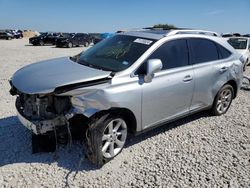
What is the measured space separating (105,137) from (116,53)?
143 cm

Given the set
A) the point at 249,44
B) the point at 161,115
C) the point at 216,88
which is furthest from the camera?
the point at 249,44

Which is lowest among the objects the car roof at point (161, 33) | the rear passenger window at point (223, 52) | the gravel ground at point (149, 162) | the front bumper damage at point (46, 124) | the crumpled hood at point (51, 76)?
the gravel ground at point (149, 162)

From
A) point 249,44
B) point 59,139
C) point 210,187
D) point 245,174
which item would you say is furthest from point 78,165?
point 249,44

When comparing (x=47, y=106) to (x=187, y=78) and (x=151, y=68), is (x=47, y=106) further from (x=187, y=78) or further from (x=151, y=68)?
(x=187, y=78)

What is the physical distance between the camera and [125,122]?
387 cm

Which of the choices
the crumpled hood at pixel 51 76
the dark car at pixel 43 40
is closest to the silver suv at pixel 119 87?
the crumpled hood at pixel 51 76

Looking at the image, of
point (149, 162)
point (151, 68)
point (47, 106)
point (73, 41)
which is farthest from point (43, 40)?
point (149, 162)

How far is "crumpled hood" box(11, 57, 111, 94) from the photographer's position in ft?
11.1

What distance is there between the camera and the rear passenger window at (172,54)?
422cm

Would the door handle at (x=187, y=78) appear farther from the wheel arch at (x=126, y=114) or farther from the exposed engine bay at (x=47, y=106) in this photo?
the exposed engine bay at (x=47, y=106)

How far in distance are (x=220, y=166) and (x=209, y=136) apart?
3.34ft

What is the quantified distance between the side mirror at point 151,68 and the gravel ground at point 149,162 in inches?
44.3

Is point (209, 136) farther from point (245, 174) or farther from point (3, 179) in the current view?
point (3, 179)

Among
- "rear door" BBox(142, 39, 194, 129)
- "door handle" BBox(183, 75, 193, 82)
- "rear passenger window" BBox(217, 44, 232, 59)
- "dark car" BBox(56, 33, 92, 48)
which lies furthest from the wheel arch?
"dark car" BBox(56, 33, 92, 48)
